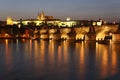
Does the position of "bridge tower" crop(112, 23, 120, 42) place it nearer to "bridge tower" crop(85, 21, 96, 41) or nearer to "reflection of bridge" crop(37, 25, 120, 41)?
"reflection of bridge" crop(37, 25, 120, 41)

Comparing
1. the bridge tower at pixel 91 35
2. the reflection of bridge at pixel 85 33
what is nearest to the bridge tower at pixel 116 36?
the reflection of bridge at pixel 85 33

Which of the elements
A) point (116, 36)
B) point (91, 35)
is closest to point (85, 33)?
point (91, 35)

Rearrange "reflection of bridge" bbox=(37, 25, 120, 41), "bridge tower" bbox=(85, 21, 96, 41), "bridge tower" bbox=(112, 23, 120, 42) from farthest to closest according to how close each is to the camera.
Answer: "bridge tower" bbox=(85, 21, 96, 41)
"reflection of bridge" bbox=(37, 25, 120, 41)
"bridge tower" bbox=(112, 23, 120, 42)

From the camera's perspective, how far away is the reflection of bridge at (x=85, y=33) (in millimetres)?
52275

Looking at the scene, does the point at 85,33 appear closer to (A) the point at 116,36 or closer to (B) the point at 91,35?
(B) the point at 91,35


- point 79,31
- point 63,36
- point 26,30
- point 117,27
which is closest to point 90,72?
point 117,27

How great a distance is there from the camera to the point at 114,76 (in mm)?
18359

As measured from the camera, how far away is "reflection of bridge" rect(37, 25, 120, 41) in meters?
52.3

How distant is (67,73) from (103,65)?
423cm

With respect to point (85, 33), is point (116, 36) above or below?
below

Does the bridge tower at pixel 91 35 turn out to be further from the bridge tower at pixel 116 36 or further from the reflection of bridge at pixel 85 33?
the bridge tower at pixel 116 36

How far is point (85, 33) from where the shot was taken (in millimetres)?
58062

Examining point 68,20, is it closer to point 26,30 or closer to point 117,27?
point 26,30

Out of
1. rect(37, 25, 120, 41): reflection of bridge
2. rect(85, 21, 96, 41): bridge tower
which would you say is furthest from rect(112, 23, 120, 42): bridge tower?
rect(85, 21, 96, 41): bridge tower
